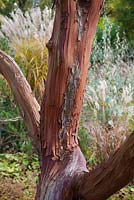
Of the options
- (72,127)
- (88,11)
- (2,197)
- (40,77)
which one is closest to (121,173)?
(72,127)

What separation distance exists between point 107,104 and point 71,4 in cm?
170

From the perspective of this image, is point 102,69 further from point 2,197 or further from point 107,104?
point 2,197

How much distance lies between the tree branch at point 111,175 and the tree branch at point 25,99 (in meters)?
0.41

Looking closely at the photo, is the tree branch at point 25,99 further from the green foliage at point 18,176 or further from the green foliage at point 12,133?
the green foliage at point 12,133

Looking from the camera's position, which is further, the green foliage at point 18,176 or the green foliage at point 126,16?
the green foliage at point 126,16

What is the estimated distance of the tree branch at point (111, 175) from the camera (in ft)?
3.83

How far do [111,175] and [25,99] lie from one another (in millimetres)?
677

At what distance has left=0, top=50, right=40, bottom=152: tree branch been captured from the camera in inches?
69.0

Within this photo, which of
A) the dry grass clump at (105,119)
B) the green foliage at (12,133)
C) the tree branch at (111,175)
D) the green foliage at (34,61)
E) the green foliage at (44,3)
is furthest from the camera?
the green foliage at (44,3)

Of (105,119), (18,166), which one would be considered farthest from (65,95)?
(18,166)

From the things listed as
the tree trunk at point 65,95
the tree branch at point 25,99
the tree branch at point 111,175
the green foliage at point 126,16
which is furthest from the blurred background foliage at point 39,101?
the green foliage at point 126,16

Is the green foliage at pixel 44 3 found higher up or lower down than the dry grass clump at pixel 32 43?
higher up

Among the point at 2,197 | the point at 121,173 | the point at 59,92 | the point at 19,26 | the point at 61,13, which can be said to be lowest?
the point at 2,197

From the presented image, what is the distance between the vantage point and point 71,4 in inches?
59.4
